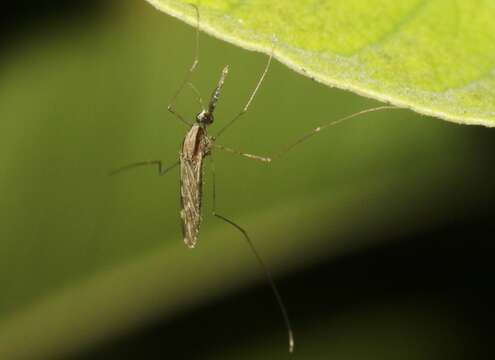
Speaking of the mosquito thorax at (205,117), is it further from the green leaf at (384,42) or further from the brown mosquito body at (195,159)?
the green leaf at (384,42)

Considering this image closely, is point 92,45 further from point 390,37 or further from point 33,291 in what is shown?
point 390,37

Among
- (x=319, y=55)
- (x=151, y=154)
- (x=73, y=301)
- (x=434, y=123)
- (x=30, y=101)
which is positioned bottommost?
(x=319, y=55)

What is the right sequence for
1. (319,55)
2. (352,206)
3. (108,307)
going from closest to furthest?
(319,55) < (352,206) < (108,307)

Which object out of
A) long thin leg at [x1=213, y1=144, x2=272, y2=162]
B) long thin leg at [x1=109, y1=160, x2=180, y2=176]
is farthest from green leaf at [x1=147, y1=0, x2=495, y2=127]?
long thin leg at [x1=109, y1=160, x2=180, y2=176]

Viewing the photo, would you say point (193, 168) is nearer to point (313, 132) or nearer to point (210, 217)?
point (210, 217)

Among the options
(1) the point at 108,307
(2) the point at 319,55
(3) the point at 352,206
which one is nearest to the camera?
(2) the point at 319,55

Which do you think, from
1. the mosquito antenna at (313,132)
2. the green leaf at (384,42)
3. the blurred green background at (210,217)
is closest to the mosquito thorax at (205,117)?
the blurred green background at (210,217)

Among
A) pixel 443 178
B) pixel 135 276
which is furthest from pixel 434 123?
pixel 135 276
